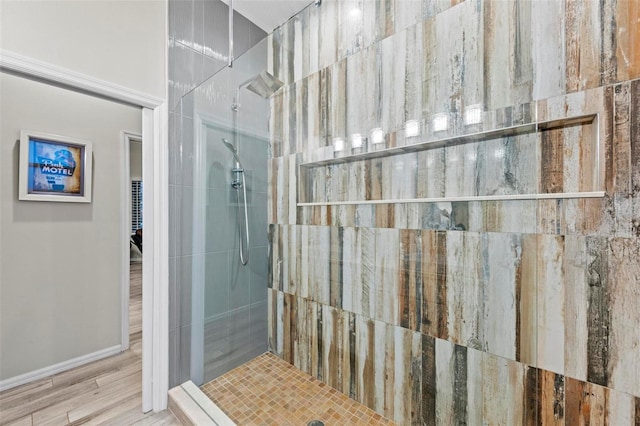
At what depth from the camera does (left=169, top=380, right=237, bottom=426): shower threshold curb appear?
1416 millimetres

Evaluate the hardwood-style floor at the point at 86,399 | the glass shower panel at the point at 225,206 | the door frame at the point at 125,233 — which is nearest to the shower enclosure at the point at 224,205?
the glass shower panel at the point at 225,206

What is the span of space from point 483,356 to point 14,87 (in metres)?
3.27

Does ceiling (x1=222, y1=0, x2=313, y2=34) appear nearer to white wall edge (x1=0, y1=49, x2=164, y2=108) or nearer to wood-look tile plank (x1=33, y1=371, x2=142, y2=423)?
white wall edge (x1=0, y1=49, x2=164, y2=108)

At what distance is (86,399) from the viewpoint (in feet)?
5.72

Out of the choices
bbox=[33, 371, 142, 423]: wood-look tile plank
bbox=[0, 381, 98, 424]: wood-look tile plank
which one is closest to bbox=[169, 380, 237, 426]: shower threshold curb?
bbox=[33, 371, 142, 423]: wood-look tile plank

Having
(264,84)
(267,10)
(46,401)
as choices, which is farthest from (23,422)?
(267,10)

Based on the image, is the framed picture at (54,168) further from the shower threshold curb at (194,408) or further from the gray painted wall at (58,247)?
the shower threshold curb at (194,408)

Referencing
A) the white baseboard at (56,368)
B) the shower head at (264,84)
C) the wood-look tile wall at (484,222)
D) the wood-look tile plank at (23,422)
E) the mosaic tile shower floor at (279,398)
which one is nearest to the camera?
the wood-look tile wall at (484,222)

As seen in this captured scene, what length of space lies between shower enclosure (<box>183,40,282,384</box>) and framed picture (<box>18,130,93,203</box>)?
46.6 inches

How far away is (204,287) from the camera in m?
1.75

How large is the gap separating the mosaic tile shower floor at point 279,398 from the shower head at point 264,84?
170cm

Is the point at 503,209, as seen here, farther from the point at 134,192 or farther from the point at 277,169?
the point at 134,192

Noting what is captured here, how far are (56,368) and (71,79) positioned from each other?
206 cm

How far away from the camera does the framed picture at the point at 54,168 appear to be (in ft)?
6.42
